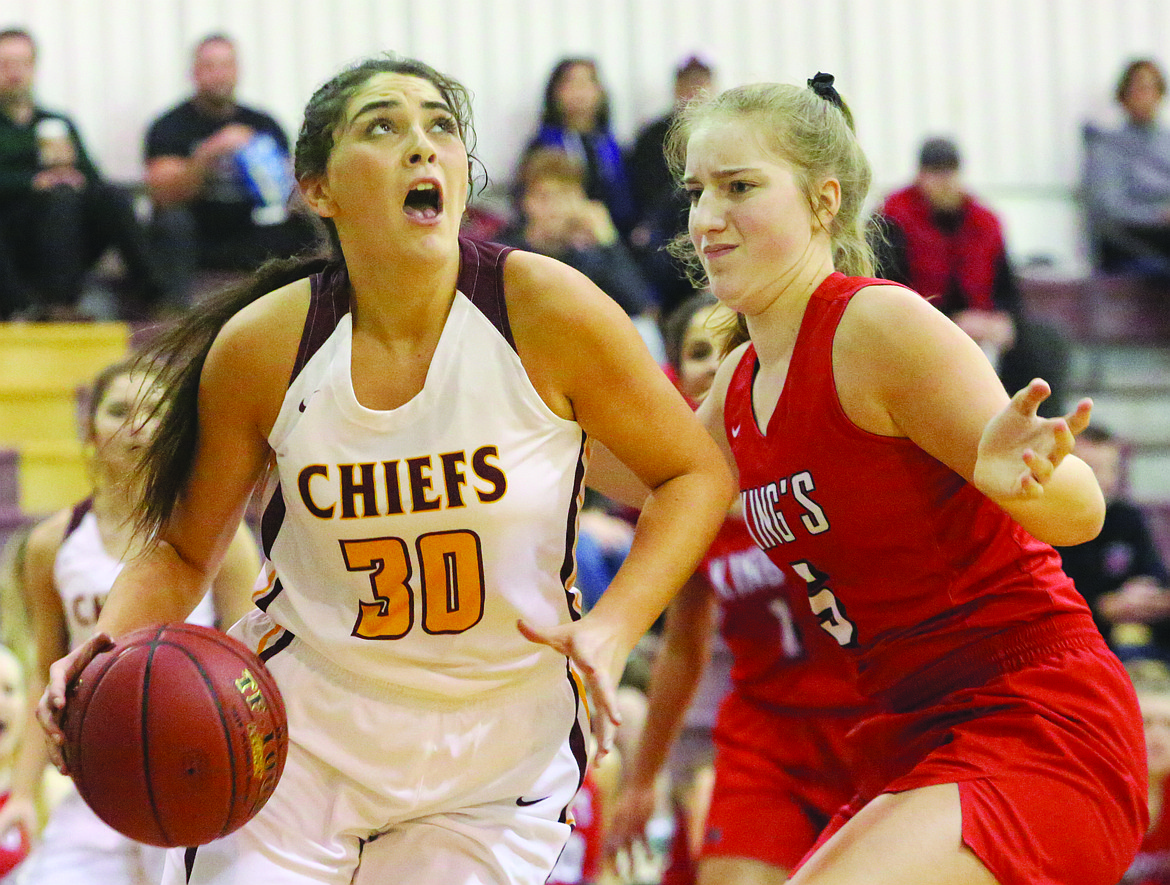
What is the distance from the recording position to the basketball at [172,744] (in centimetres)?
250

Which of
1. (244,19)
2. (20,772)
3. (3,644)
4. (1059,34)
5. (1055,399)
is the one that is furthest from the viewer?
(1059,34)

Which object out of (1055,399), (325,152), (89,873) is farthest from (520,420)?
(1055,399)

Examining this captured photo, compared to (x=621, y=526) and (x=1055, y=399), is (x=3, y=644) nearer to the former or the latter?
(x=621, y=526)

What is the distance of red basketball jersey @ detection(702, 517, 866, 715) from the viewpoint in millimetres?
3951

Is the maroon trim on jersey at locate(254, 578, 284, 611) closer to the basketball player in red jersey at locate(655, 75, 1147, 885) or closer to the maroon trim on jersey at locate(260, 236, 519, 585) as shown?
the maroon trim on jersey at locate(260, 236, 519, 585)

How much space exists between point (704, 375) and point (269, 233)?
4704 millimetres

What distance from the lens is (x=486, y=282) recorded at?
2785mm

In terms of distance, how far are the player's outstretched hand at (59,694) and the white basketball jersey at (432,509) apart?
37 cm

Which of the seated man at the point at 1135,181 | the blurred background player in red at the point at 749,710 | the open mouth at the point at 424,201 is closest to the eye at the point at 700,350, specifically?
the blurred background player in red at the point at 749,710

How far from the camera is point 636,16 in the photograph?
418 inches

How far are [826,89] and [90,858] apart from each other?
2.71 m

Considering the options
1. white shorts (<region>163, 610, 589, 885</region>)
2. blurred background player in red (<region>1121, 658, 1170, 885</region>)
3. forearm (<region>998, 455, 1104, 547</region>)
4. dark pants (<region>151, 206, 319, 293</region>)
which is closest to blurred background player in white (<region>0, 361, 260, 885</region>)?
white shorts (<region>163, 610, 589, 885</region>)

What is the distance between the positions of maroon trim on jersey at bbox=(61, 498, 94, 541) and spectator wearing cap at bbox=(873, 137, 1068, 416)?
5009 millimetres

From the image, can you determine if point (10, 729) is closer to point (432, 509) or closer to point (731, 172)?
point (432, 509)
